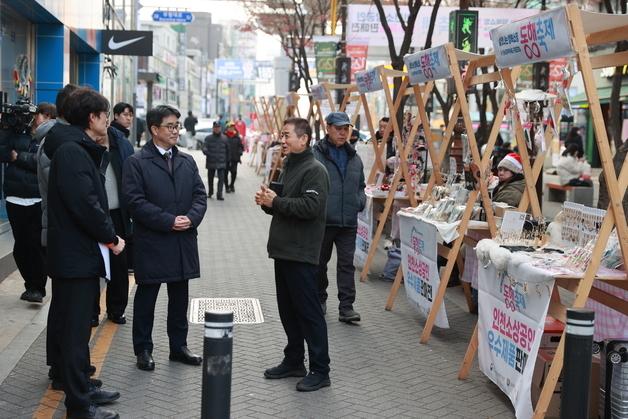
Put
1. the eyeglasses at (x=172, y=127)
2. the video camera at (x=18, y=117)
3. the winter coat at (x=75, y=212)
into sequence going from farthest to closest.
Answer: the video camera at (x=18, y=117) < the eyeglasses at (x=172, y=127) < the winter coat at (x=75, y=212)

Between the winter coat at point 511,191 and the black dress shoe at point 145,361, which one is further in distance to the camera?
the winter coat at point 511,191

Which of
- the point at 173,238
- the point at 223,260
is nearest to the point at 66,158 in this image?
the point at 173,238

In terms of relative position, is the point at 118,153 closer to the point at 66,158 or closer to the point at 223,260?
the point at 66,158

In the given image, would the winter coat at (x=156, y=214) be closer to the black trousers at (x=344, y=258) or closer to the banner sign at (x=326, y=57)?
the black trousers at (x=344, y=258)

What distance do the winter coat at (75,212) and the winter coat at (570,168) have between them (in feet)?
57.1

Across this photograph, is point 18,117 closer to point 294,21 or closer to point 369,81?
point 369,81

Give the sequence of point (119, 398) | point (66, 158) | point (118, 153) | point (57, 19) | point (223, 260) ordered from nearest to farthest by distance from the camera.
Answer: point (66, 158)
point (119, 398)
point (118, 153)
point (223, 260)
point (57, 19)

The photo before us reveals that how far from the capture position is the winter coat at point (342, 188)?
8.33m

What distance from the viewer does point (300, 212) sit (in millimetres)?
6020

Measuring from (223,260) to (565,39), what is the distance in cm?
771

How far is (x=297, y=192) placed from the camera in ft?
20.1

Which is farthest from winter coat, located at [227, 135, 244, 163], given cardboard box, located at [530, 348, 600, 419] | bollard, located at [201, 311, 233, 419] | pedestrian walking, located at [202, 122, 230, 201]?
bollard, located at [201, 311, 233, 419]

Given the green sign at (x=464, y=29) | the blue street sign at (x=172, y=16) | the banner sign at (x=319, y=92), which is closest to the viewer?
the green sign at (x=464, y=29)

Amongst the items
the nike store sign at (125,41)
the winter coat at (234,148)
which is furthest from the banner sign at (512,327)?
the winter coat at (234,148)
